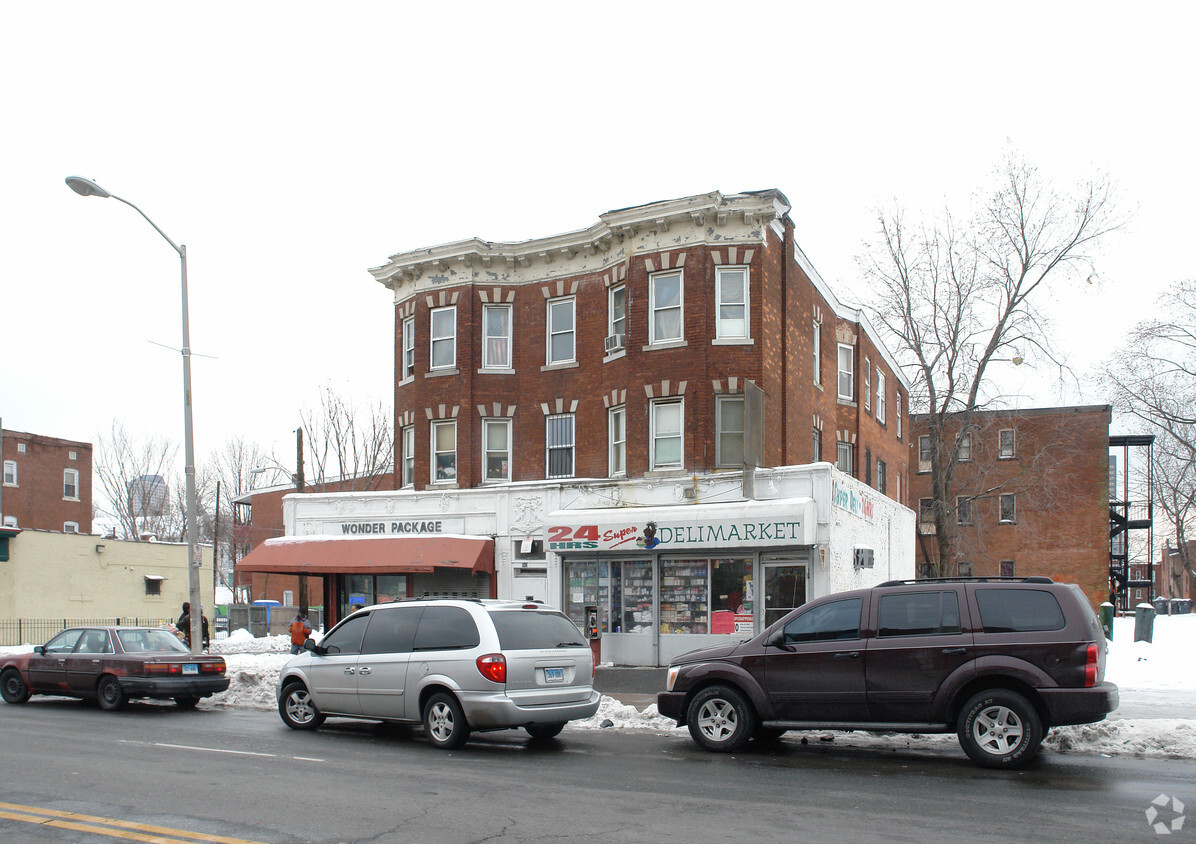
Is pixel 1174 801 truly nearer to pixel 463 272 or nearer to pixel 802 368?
pixel 802 368

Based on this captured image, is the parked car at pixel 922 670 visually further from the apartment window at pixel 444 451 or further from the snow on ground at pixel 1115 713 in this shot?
the apartment window at pixel 444 451

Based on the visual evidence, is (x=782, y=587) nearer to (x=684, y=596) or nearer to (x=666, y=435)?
(x=684, y=596)

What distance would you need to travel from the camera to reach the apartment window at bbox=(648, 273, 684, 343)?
948 inches

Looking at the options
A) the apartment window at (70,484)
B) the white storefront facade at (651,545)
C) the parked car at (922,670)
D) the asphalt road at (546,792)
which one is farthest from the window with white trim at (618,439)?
the apartment window at (70,484)

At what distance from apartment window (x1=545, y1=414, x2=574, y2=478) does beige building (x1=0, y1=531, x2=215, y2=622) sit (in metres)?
20.5

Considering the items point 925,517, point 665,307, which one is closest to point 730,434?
point 665,307

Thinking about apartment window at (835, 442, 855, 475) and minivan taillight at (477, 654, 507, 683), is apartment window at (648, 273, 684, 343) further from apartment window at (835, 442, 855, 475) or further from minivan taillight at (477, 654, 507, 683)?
minivan taillight at (477, 654, 507, 683)

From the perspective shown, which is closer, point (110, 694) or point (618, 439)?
point (110, 694)

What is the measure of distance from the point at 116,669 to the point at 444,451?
11971 mm

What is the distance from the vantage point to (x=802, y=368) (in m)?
26.3

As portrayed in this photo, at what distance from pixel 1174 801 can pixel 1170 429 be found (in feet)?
138

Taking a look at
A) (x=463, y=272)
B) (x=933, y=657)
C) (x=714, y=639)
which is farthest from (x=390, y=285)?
(x=933, y=657)

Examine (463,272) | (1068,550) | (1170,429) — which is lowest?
(1068,550)

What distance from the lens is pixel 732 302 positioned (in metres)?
23.6
